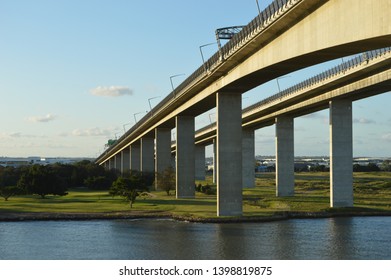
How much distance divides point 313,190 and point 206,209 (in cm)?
5043

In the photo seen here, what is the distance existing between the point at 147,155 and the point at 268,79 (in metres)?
Result: 84.1

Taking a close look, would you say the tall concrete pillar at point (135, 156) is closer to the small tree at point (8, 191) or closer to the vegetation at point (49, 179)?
the vegetation at point (49, 179)

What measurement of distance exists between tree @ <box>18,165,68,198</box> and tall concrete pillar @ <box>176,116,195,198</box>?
1969 cm

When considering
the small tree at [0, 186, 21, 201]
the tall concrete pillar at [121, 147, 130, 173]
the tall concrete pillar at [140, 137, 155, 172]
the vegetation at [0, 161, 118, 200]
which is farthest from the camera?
the tall concrete pillar at [121, 147, 130, 173]

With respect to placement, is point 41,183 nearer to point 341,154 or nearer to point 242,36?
point 341,154

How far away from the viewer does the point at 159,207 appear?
242 feet

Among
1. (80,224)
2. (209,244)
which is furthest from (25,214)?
(209,244)

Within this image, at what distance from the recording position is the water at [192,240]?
3934 cm

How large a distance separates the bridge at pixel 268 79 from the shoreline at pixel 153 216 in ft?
9.19

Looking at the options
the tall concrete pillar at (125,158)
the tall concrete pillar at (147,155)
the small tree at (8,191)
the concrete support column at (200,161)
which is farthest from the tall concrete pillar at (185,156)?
the concrete support column at (200,161)

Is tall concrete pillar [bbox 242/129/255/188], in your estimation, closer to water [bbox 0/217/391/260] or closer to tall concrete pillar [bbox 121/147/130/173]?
tall concrete pillar [bbox 121/147/130/173]

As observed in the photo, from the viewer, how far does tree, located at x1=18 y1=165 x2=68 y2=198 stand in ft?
304

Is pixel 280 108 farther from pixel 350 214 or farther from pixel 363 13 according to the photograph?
pixel 363 13

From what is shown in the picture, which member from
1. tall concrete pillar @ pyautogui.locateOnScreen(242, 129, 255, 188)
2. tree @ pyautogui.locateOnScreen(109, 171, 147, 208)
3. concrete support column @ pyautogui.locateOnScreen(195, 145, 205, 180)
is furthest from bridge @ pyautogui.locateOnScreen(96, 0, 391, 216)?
concrete support column @ pyautogui.locateOnScreen(195, 145, 205, 180)
